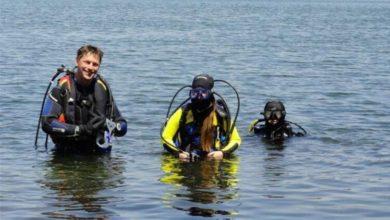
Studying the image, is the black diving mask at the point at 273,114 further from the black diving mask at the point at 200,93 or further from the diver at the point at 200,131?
the black diving mask at the point at 200,93

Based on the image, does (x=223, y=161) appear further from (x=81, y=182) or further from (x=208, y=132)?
(x=81, y=182)

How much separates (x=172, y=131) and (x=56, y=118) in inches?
58.6

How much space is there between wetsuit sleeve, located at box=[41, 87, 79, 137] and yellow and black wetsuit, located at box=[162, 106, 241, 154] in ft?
4.23

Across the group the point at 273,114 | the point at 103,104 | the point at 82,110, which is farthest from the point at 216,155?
the point at 273,114

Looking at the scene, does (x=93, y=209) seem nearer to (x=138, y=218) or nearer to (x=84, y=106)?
(x=138, y=218)

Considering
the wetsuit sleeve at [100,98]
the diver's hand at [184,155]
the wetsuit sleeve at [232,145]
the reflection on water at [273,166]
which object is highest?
the wetsuit sleeve at [100,98]

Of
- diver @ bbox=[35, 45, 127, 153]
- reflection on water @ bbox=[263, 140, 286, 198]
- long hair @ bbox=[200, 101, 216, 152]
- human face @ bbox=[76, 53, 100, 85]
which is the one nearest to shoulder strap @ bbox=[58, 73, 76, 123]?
diver @ bbox=[35, 45, 127, 153]

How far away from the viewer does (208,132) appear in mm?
9664

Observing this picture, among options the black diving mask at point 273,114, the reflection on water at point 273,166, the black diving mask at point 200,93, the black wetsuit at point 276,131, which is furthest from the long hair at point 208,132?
the black wetsuit at point 276,131

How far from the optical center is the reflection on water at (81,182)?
7.42m

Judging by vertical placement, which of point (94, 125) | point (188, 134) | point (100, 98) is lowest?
point (188, 134)

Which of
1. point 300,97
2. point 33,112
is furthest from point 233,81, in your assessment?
point 33,112

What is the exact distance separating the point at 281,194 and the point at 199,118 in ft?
5.68

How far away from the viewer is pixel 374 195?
838 cm
